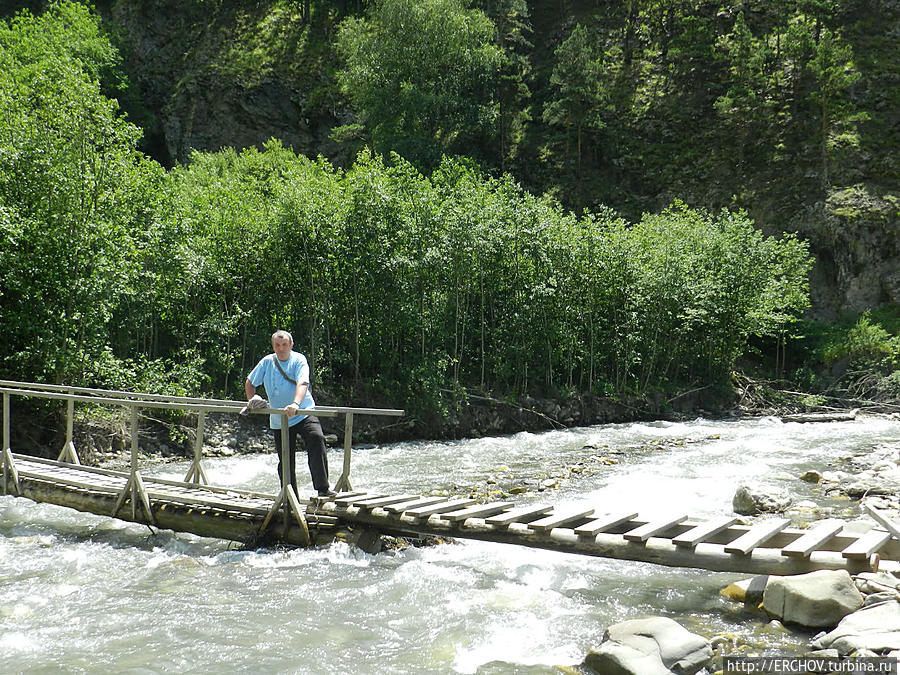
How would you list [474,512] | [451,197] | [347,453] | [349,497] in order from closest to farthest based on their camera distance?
[474,512] < [349,497] < [347,453] < [451,197]

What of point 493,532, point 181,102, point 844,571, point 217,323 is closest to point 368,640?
point 493,532

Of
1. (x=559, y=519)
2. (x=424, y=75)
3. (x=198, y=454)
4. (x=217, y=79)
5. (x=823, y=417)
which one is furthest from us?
(x=217, y=79)

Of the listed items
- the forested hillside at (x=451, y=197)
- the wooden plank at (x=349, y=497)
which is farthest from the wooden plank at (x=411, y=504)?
the forested hillside at (x=451, y=197)

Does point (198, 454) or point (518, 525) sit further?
point (198, 454)

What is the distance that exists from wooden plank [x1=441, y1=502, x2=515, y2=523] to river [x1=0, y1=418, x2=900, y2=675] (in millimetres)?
668

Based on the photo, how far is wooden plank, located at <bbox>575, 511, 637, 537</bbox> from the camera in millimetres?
7266

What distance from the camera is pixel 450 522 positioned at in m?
7.97

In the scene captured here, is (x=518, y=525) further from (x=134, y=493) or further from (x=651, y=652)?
(x=134, y=493)

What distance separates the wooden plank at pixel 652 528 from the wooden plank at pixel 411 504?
2761 millimetres

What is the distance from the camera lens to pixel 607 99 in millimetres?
48406

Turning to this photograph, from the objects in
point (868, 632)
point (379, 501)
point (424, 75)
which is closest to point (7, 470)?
point (379, 501)

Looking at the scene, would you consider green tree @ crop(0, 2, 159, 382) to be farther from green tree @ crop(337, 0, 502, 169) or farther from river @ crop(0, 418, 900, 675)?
green tree @ crop(337, 0, 502, 169)

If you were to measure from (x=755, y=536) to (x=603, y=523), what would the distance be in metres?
1.54

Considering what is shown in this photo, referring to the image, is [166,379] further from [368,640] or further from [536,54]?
[536,54]
